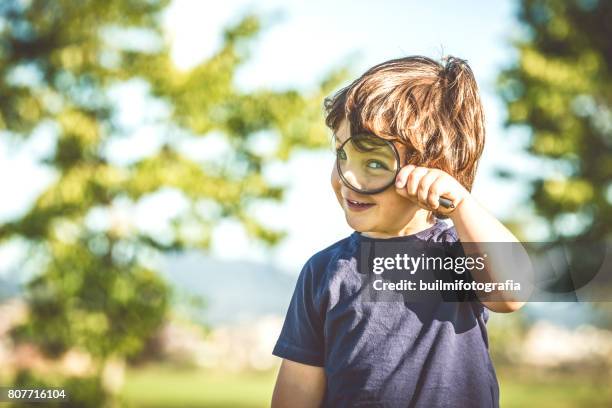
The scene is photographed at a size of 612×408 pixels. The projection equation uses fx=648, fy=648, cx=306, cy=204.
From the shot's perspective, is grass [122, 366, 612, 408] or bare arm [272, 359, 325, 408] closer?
bare arm [272, 359, 325, 408]

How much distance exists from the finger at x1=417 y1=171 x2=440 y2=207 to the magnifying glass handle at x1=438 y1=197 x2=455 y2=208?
0.08ft

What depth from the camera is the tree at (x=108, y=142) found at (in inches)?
347

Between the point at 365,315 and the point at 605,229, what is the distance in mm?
10371

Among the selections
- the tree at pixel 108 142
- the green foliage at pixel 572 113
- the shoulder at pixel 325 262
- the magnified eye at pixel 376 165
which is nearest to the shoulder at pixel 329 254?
the shoulder at pixel 325 262

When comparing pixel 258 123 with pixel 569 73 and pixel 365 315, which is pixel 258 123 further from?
pixel 365 315

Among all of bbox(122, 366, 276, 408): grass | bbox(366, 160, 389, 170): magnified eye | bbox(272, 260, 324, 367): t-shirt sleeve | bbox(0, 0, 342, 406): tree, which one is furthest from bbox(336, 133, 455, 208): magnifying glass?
bbox(122, 366, 276, 408): grass

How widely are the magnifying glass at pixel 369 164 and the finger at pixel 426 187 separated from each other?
4.2 inches

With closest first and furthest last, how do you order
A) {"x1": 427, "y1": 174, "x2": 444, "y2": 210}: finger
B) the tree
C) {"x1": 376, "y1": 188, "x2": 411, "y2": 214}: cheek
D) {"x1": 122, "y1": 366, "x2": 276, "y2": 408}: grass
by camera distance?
1. {"x1": 427, "y1": 174, "x2": 444, "y2": 210}: finger
2. {"x1": 376, "y1": 188, "x2": 411, "y2": 214}: cheek
3. the tree
4. {"x1": 122, "y1": 366, "x2": 276, "y2": 408}: grass

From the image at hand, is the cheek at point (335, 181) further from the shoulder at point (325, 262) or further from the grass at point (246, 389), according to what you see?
the grass at point (246, 389)

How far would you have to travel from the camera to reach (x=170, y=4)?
962cm

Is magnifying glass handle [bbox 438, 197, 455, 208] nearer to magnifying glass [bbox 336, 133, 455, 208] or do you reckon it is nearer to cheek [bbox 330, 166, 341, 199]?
magnifying glass [bbox 336, 133, 455, 208]

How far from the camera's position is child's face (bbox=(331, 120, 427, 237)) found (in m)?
1.53

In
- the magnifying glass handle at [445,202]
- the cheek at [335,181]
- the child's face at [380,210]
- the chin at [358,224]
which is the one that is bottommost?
the magnifying glass handle at [445,202]

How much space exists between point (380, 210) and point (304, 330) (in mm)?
347
